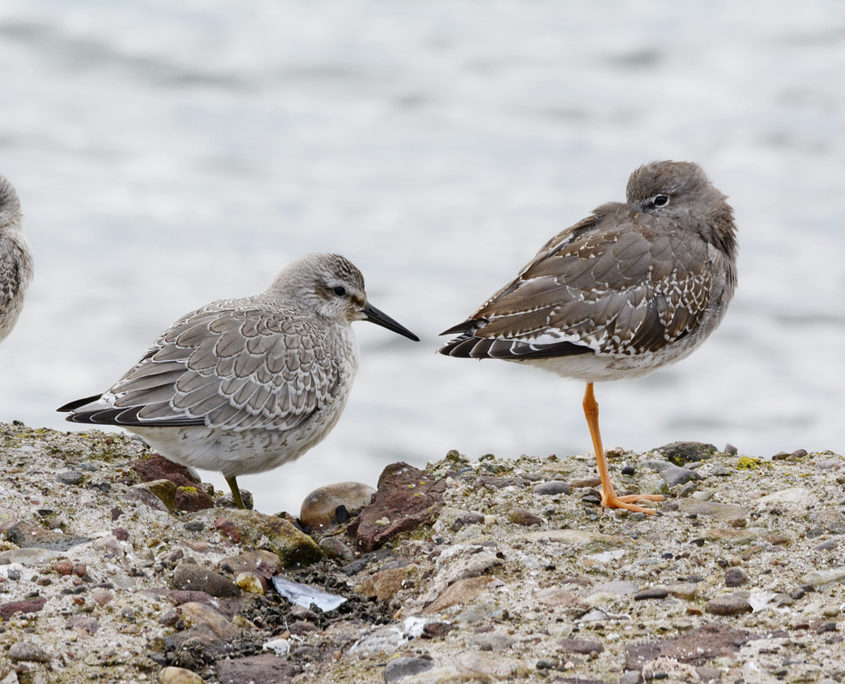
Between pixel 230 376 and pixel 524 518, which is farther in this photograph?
pixel 230 376

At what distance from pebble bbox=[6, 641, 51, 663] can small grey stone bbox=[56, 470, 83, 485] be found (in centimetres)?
181

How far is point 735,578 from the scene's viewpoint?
17.5 ft

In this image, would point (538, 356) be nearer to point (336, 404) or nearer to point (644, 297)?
point (644, 297)

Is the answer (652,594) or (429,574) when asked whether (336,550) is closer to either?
(429,574)

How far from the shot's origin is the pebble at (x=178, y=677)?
4.66 m

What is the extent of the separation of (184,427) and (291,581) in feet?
4.36

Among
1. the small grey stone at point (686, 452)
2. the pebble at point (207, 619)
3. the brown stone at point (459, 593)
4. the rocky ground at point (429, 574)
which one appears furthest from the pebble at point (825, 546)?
the pebble at point (207, 619)

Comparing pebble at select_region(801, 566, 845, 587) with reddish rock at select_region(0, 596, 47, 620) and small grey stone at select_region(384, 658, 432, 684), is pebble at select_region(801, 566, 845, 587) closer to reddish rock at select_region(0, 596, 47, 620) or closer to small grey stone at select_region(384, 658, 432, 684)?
small grey stone at select_region(384, 658, 432, 684)

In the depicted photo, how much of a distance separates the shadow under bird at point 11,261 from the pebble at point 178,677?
4532mm

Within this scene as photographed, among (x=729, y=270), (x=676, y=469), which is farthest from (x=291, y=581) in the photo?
(x=729, y=270)

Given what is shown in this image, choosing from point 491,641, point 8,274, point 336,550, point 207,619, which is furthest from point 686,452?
point 8,274

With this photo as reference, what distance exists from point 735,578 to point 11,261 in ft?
19.0

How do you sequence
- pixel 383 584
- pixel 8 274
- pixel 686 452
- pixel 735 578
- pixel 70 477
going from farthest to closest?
pixel 8 274 → pixel 686 452 → pixel 70 477 → pixel 383 584 → pixel 735 578

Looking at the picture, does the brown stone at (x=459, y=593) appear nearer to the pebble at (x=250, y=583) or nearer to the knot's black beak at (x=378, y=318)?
the pebble at (x=250, y=583)
